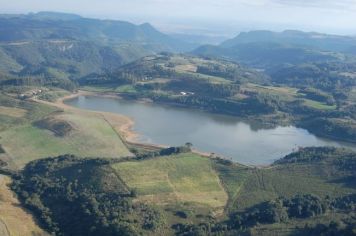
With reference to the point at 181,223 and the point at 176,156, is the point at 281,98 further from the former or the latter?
the point at 181,223

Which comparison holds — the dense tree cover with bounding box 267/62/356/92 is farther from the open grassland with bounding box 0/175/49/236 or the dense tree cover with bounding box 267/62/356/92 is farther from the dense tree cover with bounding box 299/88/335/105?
the open grassland with bounding box 0/175/49/236

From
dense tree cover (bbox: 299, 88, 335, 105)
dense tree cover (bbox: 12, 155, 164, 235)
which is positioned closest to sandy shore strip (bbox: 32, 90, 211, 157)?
dense tree cover (bbox: 12, 155, 164, 235)

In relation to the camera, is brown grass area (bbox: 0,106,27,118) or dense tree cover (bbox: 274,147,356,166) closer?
dense tree cover (bbox: 274,147,356,166)

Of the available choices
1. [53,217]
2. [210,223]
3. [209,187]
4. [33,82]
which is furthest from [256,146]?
[33,82]

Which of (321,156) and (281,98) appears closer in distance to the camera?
(321,156)

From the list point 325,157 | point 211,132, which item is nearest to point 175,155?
point 325,157

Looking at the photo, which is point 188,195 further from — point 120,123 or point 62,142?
point 120,123
